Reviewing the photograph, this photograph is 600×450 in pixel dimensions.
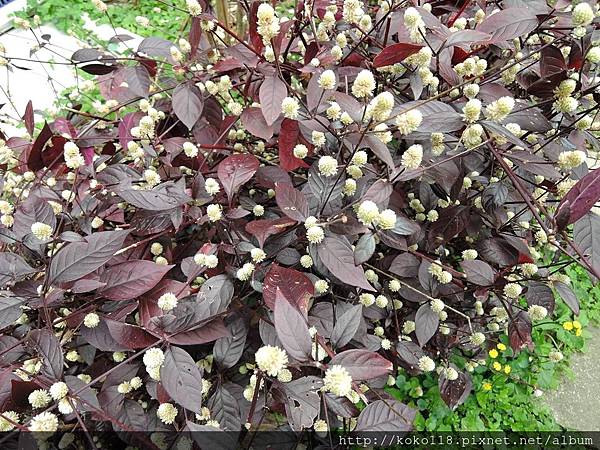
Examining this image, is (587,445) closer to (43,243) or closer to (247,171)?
(247,171)

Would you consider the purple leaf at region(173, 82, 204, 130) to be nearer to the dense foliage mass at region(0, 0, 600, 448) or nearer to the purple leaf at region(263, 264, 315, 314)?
the dense foliage mass at region(0, 0, 600, 448)

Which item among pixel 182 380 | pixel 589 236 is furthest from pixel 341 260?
pixel 589 236

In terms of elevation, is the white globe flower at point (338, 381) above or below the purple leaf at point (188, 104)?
below

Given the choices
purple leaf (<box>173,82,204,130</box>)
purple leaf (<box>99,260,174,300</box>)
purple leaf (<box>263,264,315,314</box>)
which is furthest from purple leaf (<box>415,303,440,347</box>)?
purple leaf (<box>173,82,204,130</box>)

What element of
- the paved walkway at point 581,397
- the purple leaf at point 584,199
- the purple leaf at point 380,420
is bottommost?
the paved walkway at point 581,397

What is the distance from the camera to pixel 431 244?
1.09 metres

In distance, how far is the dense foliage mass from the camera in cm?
76

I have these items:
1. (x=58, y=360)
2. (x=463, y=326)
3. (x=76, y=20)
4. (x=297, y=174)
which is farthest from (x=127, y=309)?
(x=76, y=20)

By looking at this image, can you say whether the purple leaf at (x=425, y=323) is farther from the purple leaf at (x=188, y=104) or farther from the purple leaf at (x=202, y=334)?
the purple leaf at (x=188, y=104)

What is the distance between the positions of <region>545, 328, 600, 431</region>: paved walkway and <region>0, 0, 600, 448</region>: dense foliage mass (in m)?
0.63

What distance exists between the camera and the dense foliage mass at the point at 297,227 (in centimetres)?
76

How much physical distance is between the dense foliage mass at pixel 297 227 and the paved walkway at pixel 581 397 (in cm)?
63

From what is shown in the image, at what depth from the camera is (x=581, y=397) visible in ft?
5.24

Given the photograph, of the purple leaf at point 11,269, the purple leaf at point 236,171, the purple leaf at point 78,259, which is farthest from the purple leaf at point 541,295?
the purple leaf at point 11,269
